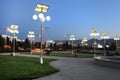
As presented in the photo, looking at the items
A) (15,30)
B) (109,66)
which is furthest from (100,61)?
(15,30)

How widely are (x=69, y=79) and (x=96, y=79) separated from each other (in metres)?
1.56

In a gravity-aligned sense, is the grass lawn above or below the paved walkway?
above

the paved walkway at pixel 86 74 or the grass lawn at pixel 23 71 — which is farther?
the paved walkway at pixel 86 74

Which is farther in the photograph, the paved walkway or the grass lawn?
the paved walkway

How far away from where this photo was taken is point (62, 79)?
13164 millimetres

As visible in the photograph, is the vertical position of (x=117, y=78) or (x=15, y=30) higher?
(x=15, y=30)

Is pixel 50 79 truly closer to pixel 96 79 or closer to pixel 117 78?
pixel 96 79

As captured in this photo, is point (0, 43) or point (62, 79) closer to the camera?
point (62, 79)

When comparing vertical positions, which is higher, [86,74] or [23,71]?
[23,71]

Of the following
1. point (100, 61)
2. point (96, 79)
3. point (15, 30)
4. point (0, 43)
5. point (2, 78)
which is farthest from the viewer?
point (0, 43)

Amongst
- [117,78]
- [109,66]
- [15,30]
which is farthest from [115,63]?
[15,30]

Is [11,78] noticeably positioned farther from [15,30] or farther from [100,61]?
[15,30]

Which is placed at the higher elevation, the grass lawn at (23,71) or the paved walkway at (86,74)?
the grass lawn at (23,71)

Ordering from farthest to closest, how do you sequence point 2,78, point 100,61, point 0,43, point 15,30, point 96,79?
point 0,43
point 15,30
point 100,61
point 96,79
point 2,78
